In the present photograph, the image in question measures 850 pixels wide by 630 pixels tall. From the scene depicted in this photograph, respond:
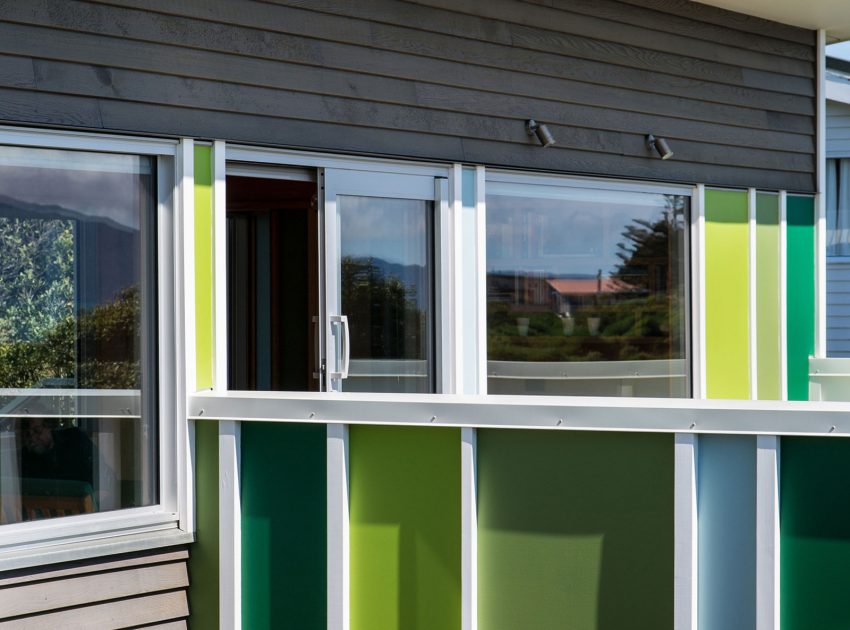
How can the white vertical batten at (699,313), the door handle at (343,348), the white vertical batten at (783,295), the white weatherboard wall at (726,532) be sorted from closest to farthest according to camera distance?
the white weatherboard wall at (726,532)
the door handle at (343,348)
the white vertical batten at (699,313)
the white vertical batten at (783,295)

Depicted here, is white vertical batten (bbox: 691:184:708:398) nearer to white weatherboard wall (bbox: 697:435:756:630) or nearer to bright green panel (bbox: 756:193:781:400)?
bright green panel (bbox: 756:193:781:400)

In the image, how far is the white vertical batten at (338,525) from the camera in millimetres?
3082

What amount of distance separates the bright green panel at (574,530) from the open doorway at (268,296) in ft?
10.7

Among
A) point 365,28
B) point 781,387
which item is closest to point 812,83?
point 781,387

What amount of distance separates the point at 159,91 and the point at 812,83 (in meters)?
4.27

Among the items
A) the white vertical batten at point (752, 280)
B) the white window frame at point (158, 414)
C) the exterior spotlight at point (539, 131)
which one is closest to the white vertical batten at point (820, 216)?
the white vertical batten at point (752, 280)

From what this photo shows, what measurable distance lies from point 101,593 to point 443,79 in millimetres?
2621

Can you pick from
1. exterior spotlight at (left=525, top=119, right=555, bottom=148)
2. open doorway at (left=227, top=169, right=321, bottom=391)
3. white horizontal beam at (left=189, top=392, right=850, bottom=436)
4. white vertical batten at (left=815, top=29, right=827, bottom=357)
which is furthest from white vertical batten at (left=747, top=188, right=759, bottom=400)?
white horizontal beam at (left=189, top=392, right=850, bottom=436)

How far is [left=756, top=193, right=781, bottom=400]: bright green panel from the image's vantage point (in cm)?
602

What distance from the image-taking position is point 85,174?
3.58m

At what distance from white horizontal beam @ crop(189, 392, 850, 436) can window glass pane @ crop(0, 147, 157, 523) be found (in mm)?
554

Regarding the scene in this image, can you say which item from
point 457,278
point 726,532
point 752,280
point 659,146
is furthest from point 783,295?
point 726,532

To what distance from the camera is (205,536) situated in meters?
3.51

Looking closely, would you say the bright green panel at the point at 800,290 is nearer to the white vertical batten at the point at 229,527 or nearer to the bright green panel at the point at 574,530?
the bright green panel at the point at 574,530
